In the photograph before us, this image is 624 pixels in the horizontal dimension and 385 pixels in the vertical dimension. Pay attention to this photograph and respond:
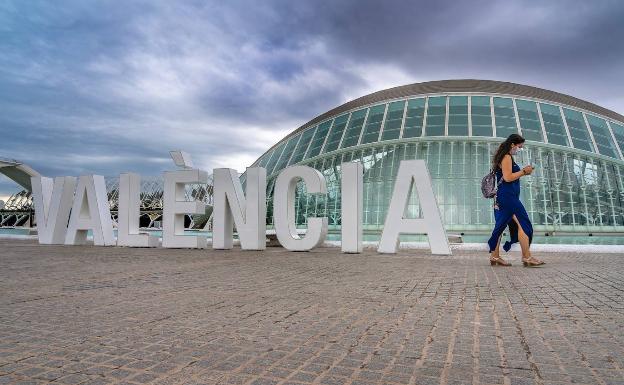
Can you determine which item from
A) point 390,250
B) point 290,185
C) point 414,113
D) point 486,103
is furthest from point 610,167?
point 290,185

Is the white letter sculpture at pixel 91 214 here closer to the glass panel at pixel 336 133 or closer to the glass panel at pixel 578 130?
the glass panel at pixel 336 133

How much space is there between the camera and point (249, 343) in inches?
139

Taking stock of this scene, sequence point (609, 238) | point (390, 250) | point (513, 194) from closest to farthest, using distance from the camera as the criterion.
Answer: point (513, 194), point (390, 250), point (609, 238)

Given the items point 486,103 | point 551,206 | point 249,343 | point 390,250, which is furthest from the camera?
point 486,103

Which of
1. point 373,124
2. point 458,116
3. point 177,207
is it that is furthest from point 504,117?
point 177,207

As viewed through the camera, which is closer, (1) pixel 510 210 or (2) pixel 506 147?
(1) pixel 510 210

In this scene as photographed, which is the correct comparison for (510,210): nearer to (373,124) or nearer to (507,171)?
(507,171)

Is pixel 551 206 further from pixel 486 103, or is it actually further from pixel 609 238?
pixel 486 103

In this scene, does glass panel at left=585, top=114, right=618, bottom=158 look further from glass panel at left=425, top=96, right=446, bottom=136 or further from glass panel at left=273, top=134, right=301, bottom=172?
glass panel at left=273, top=134, right=301, bottom=172

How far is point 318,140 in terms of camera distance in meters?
29.4

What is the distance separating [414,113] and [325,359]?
24.9 meters

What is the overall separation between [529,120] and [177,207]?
2038cm

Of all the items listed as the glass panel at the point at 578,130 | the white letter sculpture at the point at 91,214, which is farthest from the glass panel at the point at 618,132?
the white letter sculpture at the point at 91,214

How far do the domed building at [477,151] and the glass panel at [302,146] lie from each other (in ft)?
0.82
